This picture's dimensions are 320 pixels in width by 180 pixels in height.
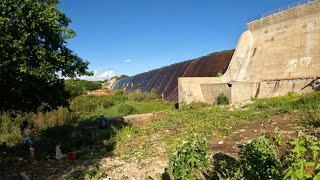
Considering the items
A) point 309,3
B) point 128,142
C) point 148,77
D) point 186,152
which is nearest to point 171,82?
point 148,77

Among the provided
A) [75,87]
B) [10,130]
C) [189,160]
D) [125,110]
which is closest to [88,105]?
[125,110]

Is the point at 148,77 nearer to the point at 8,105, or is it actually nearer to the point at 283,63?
the point at 283,63

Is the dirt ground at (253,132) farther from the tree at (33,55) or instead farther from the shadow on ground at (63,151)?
the tree at (33,55)

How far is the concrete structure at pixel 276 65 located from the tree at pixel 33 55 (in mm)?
13584

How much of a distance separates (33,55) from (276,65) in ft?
65.3

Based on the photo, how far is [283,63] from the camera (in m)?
24.3

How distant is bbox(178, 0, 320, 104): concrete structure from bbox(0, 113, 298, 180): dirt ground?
10.1 metres

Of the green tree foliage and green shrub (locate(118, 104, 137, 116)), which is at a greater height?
the green tree foliage

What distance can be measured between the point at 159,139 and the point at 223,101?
1106cm

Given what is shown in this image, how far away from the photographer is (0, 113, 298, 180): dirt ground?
8760mm

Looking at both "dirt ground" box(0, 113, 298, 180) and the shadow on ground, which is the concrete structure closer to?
the shadow on ground

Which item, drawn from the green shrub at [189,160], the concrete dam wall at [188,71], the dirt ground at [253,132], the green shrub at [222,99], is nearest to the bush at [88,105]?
the concrete dam wall at [188,71]

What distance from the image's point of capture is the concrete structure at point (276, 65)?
22094mm

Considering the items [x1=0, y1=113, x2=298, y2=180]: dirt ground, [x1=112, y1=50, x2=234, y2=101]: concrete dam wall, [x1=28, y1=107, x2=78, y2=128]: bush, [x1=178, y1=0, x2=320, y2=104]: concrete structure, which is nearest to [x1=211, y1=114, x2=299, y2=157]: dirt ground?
[x1=0, y1=113, x2=298, y2=180]: dirt ground
